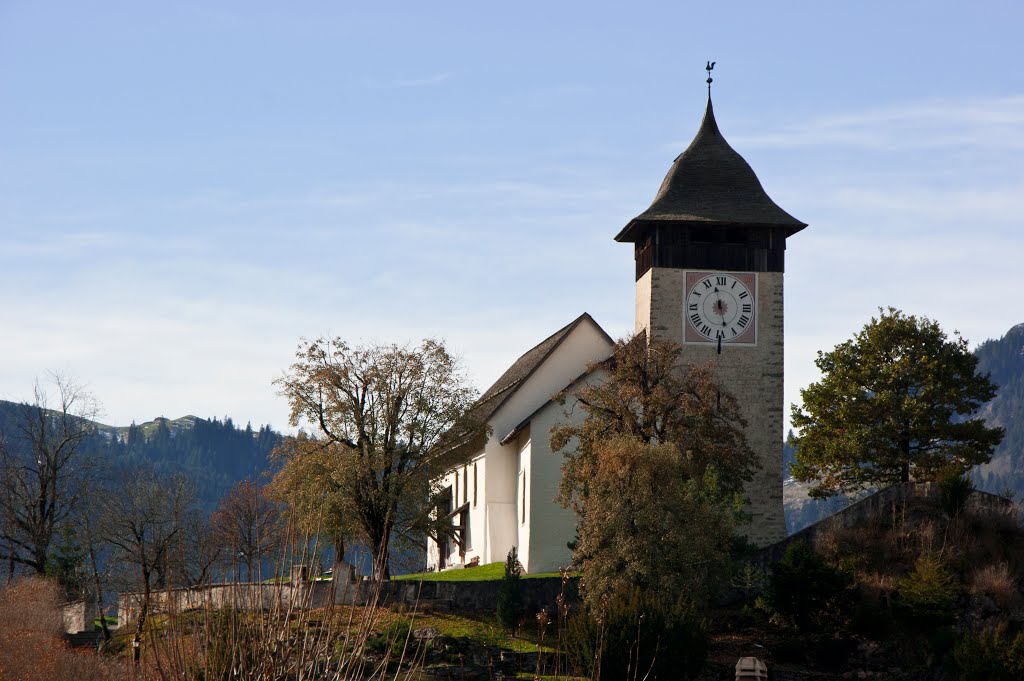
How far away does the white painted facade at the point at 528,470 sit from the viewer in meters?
48.4

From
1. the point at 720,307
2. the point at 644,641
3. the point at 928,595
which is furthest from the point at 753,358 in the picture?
the point at 644,641

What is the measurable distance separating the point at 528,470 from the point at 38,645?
18453 millimetres

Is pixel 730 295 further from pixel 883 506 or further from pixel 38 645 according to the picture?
pixel 38 645

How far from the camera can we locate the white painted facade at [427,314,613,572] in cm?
4838

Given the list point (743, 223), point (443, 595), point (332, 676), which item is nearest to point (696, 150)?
point (743, 223)

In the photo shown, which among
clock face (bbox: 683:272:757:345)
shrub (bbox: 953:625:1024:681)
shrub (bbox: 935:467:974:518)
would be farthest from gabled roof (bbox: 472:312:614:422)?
shrub (bbox: 953:625:1024:681)

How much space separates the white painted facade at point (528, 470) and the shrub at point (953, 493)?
503 inches

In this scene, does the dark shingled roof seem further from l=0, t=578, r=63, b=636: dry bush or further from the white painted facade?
l=0, t=578, r=63, b=636: dry bush

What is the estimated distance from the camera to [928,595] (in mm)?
37375

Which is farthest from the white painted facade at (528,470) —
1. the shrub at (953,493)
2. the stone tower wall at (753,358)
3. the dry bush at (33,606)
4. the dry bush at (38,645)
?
the dry bush at (38,645)

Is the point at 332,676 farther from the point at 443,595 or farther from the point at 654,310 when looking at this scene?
the point at 654,310

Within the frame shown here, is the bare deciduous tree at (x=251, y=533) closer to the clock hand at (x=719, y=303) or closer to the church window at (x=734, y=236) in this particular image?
the clock hand at (x=719, y=303)

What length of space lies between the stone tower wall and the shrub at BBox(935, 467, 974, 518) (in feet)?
26.2

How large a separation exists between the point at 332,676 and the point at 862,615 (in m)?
29.2
